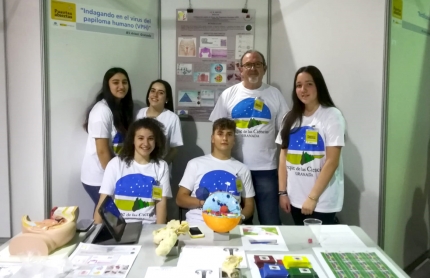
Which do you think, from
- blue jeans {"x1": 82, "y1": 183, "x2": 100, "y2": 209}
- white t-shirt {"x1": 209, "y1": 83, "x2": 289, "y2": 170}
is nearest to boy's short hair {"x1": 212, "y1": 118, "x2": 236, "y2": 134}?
white t-shirt {"x1": 209, "y1": 83, "x2": 289, "y2": 170}

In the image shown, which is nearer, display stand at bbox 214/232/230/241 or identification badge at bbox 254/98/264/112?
display stand at bbox 214/232/230/241

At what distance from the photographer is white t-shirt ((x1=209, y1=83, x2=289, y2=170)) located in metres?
2.56

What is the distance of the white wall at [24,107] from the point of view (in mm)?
2607

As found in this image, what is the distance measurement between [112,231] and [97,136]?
1168 millimetres

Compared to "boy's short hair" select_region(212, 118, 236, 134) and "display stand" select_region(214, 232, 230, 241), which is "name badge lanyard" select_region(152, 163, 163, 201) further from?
"display stand" select_region(214, 232, 230, 241)

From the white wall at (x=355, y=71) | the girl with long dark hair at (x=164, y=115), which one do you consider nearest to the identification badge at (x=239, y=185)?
the girl with long dark hair at (x=164, y=115)

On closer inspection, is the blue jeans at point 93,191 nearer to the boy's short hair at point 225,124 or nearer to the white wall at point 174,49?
the white wall at point 174,49

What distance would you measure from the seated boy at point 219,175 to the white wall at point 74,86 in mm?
Result: 917

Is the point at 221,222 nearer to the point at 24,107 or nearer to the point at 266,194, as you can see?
the point at 266,194

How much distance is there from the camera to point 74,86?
272 cm

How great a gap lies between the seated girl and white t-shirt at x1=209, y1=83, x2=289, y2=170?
0.57m

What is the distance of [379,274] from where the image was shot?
132 centimetres

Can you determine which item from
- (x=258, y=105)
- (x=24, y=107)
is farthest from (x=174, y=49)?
(x=24, y=107)

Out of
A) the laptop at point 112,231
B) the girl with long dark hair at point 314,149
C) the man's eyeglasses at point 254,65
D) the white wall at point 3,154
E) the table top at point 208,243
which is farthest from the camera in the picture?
the white wall at point 3,154
